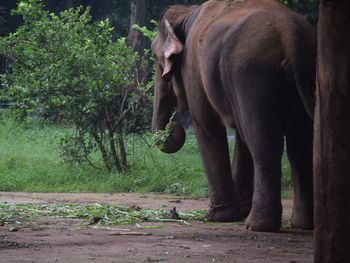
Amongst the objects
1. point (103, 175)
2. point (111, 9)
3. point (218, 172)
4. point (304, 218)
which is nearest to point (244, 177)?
point (218, 172)

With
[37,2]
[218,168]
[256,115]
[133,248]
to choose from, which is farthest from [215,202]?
[37,2]

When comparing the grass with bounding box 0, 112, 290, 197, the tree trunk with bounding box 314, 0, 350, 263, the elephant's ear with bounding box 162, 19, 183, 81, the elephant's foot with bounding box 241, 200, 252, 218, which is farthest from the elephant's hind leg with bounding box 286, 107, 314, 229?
the grass with bounding box 0, 112, 290, 197

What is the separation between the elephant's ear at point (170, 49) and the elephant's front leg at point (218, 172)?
30.3 inches

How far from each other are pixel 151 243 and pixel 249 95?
5.50 feet

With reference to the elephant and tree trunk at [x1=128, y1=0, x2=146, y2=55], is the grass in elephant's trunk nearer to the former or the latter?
the elephant

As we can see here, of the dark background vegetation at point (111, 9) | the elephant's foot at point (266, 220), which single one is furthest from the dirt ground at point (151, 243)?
the dark background vegetation at point (111, 9)

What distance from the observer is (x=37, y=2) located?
15078mm

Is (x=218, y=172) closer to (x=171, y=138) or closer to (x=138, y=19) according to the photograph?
(x=171, y=138)

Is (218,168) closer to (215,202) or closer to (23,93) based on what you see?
(215,202)

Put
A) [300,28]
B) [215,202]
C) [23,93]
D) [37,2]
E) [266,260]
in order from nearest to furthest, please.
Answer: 1. [266,260]
2. [300,28]
3. [215,202]
4. [23,93]
5. [37,2]

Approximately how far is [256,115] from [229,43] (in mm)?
787

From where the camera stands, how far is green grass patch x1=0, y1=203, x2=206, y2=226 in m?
9.48

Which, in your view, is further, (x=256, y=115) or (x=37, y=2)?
(x=37, y=2)

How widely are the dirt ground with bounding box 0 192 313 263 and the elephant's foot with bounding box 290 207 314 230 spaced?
0.79 ft
